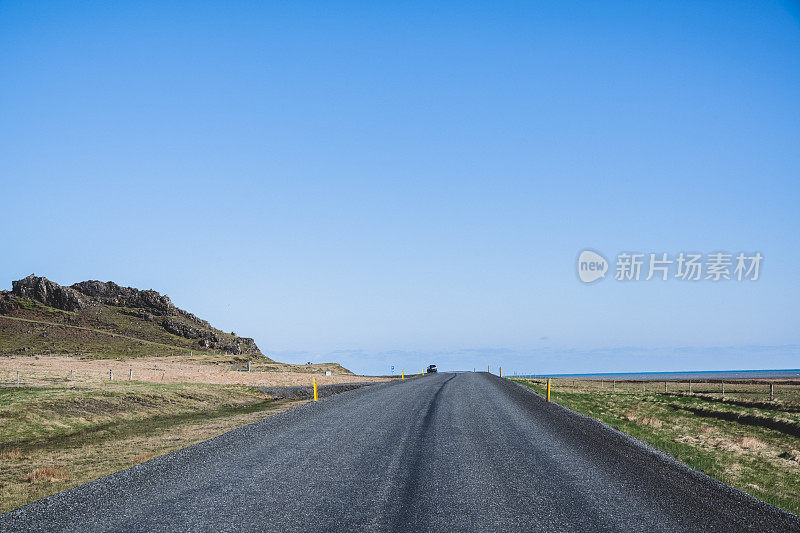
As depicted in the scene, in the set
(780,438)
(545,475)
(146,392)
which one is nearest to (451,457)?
(545,475)

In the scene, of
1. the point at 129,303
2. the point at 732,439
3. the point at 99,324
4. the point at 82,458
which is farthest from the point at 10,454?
the point at 129,303

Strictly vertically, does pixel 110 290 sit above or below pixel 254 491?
above

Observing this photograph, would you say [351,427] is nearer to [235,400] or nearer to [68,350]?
[235,400]

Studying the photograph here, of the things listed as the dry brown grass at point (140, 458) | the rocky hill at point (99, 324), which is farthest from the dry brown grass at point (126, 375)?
the rocky hill at point (99, 324)

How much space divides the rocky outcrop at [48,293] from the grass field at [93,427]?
136m

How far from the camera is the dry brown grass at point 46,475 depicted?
13.2 m

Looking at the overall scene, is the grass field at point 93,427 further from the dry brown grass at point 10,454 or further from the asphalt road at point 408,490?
the asphalt road at point 408,490

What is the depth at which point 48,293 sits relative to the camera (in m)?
153

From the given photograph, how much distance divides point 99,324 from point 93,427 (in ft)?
434

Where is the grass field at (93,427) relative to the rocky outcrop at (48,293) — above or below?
below

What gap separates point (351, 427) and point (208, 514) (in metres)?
9.82

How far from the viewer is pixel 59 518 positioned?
8.59 metres

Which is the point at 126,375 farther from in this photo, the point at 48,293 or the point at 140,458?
the point at 48,293

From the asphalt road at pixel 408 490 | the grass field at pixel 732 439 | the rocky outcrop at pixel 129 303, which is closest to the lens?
the asphalt road at pixel 408 490
